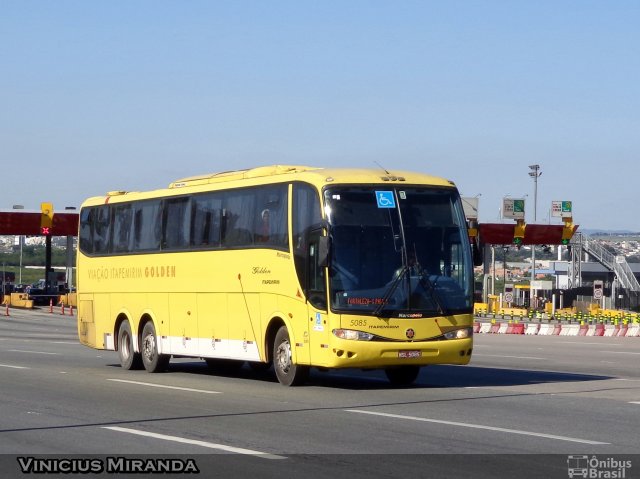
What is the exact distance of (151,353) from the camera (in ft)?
78.1

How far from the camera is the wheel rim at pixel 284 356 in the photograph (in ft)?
63.3

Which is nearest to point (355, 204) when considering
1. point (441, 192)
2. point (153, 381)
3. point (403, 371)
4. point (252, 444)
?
point (441, 192)

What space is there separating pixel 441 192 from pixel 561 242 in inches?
2264

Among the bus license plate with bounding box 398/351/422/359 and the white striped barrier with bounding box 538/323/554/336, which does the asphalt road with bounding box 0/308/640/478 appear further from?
the white striped barrier with bounding box 538/323/554/336

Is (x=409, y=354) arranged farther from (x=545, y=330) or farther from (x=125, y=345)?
(x=545, y=330)

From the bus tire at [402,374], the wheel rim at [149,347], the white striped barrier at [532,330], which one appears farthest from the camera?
the white striped barrier at [532,330]

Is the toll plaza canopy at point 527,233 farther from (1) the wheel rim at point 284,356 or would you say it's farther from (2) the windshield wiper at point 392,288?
(2) the windshield wiper at point 392,288

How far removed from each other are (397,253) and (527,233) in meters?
60.3

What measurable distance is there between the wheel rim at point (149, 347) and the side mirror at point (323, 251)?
6916 mm

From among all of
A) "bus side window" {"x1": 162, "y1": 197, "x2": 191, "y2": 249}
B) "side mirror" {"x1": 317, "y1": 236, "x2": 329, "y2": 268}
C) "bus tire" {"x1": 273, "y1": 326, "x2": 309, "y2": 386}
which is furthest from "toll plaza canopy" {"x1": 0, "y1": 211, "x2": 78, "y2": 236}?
"side mirror" {"x1": 317, "y1": 236, "x2": 329, "y2": 268}

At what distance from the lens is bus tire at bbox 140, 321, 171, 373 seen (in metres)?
23.7

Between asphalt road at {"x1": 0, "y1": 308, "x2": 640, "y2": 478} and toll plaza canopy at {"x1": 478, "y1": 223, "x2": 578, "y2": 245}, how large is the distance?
5166 centimetres
